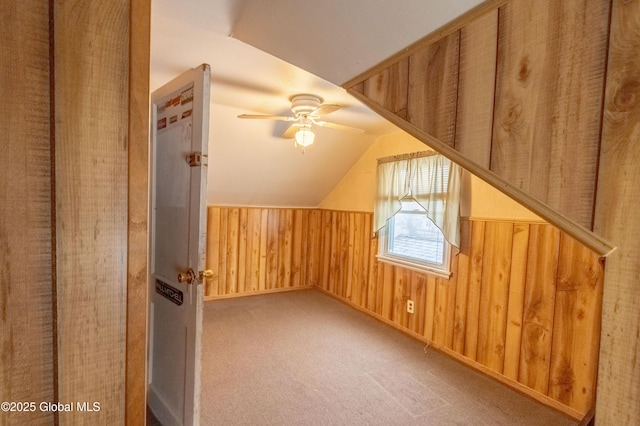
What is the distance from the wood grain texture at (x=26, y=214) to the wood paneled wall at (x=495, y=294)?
1563 mm

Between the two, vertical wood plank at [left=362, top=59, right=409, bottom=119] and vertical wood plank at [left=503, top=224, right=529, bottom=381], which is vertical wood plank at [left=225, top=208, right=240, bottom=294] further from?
vertical wood plank at [left=362, top=59, right=409, bottom=119]

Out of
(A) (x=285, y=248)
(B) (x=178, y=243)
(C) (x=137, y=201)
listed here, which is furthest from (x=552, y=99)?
(A) (x=285, y=248)

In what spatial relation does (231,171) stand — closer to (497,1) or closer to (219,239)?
(219,239)

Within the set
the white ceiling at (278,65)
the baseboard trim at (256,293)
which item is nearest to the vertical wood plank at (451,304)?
the white ceiling at (278,65)

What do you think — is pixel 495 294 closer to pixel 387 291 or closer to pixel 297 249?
pixel 387 291

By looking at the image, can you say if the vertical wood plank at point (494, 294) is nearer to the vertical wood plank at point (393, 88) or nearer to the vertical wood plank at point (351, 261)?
the vertical wood plank at point (351, 261)

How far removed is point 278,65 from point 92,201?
1.74m

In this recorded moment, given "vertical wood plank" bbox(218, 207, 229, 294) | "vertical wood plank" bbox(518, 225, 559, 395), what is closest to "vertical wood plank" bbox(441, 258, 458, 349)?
"vertical wood plank" bbox(518, 225, 559, 395)

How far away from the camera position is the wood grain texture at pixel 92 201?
25.5 inches

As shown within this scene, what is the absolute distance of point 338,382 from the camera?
241 cm

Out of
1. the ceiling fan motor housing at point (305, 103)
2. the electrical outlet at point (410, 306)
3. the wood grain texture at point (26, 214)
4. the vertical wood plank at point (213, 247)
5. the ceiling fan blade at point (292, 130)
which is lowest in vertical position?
the electrical outlet at point (410, 306)

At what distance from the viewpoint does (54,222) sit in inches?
25.3

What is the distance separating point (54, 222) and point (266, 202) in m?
4.08

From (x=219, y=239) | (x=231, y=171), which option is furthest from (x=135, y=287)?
(x=219, y=239)
